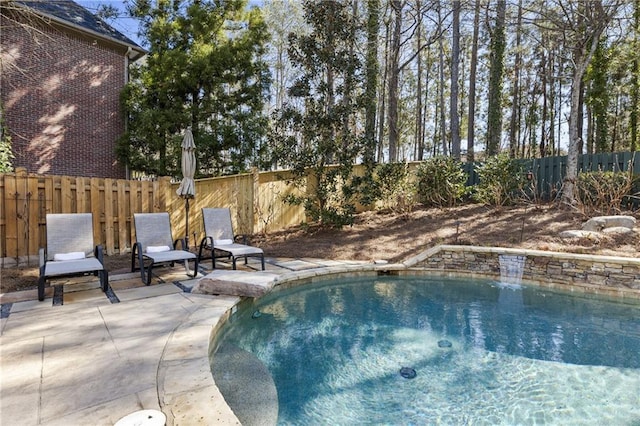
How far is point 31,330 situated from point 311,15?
A: 27.9 feet

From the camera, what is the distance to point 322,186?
888cm

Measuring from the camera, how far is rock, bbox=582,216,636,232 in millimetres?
6668

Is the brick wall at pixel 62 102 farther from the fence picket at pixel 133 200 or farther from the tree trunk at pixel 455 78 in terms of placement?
the tree trunk at pixel 455 78

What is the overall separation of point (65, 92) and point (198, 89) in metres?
4.18

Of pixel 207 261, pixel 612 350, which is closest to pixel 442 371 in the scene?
pixel 612 350

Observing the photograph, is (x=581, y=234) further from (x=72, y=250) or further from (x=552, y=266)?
(x=72, y=250)

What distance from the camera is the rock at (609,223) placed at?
667 cm

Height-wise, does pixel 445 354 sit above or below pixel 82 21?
below

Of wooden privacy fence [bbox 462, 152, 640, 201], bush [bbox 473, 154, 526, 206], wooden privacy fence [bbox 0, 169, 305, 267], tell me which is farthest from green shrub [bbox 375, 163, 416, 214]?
wooden privacy fence [bbox 462, 152, 640, 201]

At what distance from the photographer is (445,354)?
350 cm

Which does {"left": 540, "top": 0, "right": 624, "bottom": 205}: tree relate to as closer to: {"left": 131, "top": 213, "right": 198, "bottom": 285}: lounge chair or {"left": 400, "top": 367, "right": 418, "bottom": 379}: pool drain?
{"left": 400, "top": 367, "right": 418, "bottom": 379}: pool drain

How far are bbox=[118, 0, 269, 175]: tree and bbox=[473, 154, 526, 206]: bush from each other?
765cm

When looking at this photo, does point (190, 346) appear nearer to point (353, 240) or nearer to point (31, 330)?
point (31, 330)

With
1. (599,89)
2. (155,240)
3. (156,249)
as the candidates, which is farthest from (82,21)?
(599,89)
